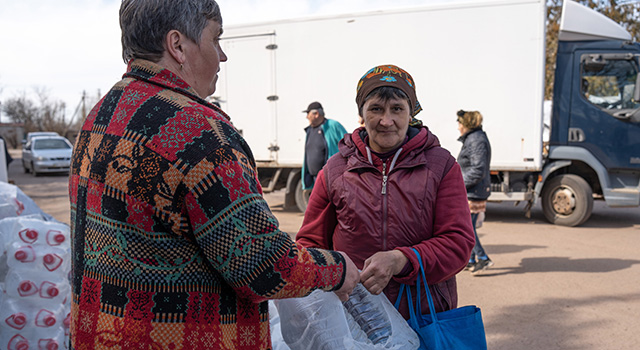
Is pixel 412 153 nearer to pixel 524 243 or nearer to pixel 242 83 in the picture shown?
pixel 524 243

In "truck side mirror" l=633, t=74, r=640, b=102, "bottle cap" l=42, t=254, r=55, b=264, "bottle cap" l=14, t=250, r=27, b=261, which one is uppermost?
"truck side mirror" l=633, t=74, r=640, b=102

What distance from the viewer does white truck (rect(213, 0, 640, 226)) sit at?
26.9 feet

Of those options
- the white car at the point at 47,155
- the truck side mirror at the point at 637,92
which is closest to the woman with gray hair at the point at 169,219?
the truck side mirror at the point at 637,92

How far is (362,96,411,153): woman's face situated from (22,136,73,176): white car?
18.9 m

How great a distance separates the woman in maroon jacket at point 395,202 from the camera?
191cm

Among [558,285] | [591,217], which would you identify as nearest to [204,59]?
[558,285]

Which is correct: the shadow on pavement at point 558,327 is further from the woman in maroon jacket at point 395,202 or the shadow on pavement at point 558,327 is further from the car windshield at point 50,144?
the car windshield at point 50,144

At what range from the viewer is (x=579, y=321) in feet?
14.4

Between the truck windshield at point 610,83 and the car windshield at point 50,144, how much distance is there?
18.8m

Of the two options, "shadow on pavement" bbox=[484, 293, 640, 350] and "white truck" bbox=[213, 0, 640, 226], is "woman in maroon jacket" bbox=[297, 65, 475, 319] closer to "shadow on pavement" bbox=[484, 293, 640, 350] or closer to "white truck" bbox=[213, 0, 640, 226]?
"shadow on pavement" bbox=[484, 293, 640, 350]

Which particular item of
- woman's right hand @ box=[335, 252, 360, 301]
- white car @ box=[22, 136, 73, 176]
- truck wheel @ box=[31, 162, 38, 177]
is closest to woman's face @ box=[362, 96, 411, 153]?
woman's right hand @ box=[335, 252, 360, 301]

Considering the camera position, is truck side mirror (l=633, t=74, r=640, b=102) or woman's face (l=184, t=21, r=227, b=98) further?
truck side mirror (l=633, t=74, r=640, b=102)

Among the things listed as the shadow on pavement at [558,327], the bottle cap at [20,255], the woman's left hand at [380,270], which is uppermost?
the woman's left hand at [380,270]

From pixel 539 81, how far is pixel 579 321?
4.73 meters
